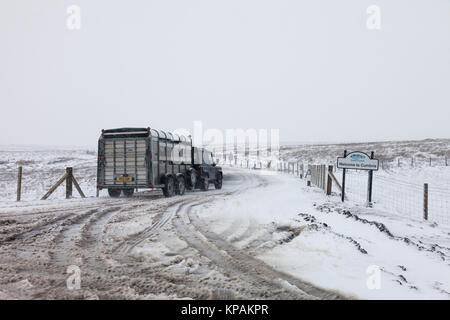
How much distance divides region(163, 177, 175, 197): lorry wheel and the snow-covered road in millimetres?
5545

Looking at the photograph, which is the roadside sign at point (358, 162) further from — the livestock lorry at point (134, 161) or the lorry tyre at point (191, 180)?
the lorry tyre at point (191, 180)

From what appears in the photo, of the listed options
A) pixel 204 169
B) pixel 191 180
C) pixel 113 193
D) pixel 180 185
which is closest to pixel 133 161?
pixel 113 193

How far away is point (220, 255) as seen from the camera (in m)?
5.45

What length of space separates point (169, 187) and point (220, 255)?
10.3 meters

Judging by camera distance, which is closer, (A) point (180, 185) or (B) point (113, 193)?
(B) point (113, 193)

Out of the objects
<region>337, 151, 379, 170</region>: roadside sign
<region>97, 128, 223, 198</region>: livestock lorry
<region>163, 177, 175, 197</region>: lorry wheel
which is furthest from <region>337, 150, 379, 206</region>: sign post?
<region>97, 128, 223, 198</region>: livestock lorry

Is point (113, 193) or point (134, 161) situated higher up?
point (134, 161)

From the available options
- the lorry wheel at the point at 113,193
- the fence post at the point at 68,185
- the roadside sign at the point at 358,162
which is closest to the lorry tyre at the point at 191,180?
the lorry wheel at the point at 113,193

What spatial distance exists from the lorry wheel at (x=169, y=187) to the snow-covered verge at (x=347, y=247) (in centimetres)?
498

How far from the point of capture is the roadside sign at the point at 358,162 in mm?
12773

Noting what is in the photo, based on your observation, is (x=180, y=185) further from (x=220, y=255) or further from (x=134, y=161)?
(x=220, y=255)

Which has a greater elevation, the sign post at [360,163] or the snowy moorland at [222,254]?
the sign post at [360,163]
